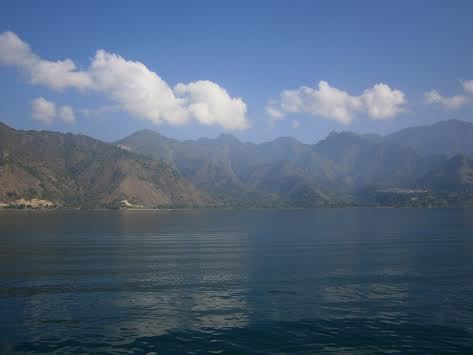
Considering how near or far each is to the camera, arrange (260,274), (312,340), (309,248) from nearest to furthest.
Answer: (312,340), (260,274), (309,248)

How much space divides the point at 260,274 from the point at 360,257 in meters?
37.3

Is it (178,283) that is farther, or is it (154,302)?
(178,283)

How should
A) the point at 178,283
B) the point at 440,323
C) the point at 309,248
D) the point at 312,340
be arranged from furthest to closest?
the point at 309,248 < the point at 178,283 < the point at 440,323 < the point at 312,340

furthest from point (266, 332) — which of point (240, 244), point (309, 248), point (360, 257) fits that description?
point (240, 244)

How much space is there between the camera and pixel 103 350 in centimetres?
4566

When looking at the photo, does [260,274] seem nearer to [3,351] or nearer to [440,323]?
[440,323]

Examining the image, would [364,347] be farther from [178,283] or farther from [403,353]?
[178,283]

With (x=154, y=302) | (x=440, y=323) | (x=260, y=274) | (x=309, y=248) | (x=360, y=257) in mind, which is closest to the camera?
(x=440, y=323)

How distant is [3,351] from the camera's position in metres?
45.2

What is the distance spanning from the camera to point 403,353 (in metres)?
45.1

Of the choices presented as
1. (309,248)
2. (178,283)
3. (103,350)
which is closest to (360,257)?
(309,248)

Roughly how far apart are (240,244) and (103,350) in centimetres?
10484

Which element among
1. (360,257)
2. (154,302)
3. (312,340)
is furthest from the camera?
(360,257)

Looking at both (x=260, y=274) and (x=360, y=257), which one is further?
(x=360, y=257)
